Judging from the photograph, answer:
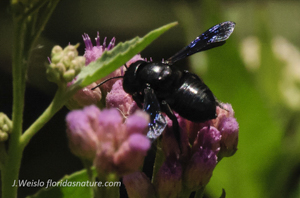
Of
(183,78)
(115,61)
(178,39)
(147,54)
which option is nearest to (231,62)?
(183,78)

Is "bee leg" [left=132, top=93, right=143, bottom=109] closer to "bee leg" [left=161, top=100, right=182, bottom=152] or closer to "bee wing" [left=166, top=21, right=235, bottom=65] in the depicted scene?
"bee leg" [left=161, top=100, right=182, bottom=152]

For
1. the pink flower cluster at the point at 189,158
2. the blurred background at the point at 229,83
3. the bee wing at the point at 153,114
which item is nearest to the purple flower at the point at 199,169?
the pink flower cluster at the point at 189,158

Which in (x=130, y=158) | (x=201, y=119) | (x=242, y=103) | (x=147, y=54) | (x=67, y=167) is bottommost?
(x=67, y=167)

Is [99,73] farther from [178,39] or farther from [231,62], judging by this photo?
[178,39]

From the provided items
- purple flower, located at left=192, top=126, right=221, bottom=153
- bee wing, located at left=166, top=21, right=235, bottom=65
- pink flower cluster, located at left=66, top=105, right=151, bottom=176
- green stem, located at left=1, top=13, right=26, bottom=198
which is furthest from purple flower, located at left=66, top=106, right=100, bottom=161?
bee wing, located at left=166, top=21, right=235, bottom=65

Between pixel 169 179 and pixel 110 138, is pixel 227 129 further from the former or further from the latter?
pixel 110 138

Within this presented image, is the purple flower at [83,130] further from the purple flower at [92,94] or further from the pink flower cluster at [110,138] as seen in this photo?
the purple flower at [92,94]

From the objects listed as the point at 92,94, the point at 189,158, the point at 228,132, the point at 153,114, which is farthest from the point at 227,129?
the point at 92,94
